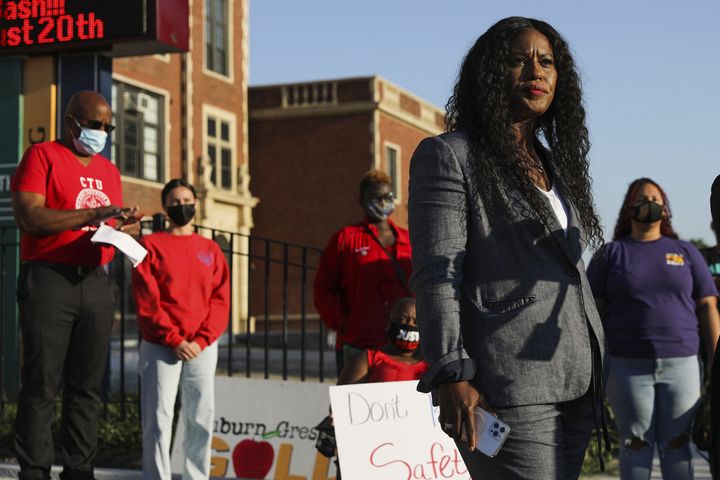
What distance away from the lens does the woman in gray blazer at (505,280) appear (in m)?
2.81

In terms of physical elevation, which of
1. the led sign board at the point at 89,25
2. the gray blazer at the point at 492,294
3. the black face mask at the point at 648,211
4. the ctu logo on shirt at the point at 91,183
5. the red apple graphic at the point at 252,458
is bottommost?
the red apple graphic at the point at 252,458

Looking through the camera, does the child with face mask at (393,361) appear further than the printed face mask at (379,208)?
No

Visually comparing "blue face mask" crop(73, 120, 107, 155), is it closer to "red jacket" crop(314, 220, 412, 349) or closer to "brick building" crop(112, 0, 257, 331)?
"red jacket" crop(314, 220, 412, 349)

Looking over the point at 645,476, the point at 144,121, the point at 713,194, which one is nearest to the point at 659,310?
the point at 645,476

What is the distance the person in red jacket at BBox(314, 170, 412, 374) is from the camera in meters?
6.52

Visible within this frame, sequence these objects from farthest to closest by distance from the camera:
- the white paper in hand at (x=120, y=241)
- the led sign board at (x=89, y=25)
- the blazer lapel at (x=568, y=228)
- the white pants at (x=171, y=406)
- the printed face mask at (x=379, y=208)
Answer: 1. the led sign board at (x=89, y=25)
2. the printed face mask at (x=379, y=208)
3. the white pants at (x=171, y=406)
4. the white paper in hand at (x=120, y=241)
5. the blazer lapel at (x=568, y=228)

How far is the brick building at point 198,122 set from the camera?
2781 centimetres

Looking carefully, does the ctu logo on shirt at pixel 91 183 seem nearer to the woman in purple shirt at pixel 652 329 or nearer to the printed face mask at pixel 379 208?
the printed face mask at pixel 379 208

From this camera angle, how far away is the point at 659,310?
6227mm

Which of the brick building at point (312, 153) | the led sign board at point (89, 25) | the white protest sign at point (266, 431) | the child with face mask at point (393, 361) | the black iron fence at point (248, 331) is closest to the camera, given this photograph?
the child with face mask at point (393, 361)

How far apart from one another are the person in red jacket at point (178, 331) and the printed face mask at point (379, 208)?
1.08 metres

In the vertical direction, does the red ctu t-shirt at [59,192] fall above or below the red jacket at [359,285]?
above

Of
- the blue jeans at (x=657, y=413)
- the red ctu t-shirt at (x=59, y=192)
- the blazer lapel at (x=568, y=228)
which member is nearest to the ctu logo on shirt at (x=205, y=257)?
the red ctu t-shirt at (x=59, y=192)

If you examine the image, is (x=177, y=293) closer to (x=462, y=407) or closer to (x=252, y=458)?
(x=252, y=458)
